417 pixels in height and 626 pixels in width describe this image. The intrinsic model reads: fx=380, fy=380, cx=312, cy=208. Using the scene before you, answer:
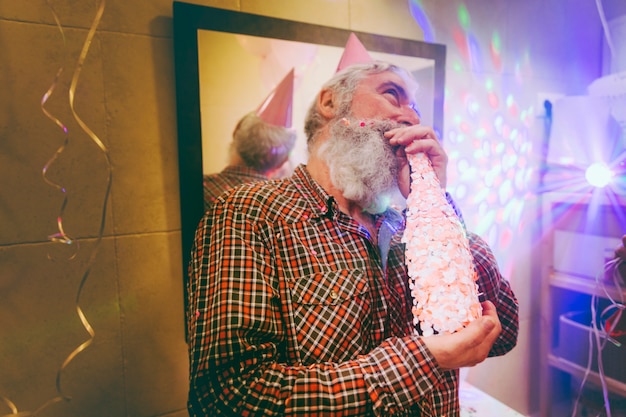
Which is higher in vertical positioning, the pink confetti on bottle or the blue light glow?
the blue light glow

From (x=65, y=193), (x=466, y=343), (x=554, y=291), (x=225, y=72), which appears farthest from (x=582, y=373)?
(x=65, y=193)

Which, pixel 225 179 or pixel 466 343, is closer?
pixel 466 343

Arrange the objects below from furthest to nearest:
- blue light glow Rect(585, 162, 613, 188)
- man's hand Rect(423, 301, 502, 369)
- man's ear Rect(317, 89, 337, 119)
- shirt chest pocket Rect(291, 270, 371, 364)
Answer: blue light glow Rect(585, 162, 613, 188)
man's ear Rect(317, 89, 337, 119)
shirt chest pocket Rect(291, 270, 371, 364)
man's hand Rect(423, 301, 502, 369)

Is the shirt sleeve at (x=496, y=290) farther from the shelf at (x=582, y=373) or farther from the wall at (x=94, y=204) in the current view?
the wall at (x=94, y=204)

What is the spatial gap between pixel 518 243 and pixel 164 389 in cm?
137

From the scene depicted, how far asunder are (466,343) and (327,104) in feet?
2.12

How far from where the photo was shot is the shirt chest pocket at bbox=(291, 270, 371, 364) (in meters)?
0.75

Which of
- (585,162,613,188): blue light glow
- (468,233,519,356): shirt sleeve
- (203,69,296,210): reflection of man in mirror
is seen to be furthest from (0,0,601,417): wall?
(468,233,519,356): shirt sleeve

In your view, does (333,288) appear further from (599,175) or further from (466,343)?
(599,175)

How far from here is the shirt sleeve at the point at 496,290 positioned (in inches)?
35.8

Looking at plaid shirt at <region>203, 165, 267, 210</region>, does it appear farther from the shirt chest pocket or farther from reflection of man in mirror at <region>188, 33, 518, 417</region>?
the shirt chest pocket

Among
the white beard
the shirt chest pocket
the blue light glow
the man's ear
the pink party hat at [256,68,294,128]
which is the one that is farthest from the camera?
the blue light glow

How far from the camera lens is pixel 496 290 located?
926 millimetres

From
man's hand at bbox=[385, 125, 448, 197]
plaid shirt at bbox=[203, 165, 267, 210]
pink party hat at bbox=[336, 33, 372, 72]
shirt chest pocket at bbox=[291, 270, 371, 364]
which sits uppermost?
pink party hat at bbox=[336, 33, 372, 72]
